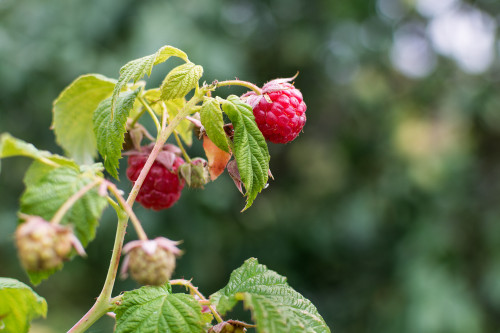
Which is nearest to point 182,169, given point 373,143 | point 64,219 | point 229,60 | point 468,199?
point 64,219

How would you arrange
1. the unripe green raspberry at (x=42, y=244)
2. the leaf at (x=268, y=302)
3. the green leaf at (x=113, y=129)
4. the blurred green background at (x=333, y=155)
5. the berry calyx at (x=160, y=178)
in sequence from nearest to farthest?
the unripe green raspberry at (x=42, y=244) < the leaf at (x=268, y=302) < the green leaf at (x=113, y=129) < the berry calyx at (x=160, y=178) < the blurred green background at (x=333, y=155)

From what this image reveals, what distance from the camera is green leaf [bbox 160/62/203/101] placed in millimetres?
664

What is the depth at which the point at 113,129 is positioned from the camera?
2.30ft

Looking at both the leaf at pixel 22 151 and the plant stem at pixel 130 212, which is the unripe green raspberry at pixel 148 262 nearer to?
the plant stem at pixel 130 212

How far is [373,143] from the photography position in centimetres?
369

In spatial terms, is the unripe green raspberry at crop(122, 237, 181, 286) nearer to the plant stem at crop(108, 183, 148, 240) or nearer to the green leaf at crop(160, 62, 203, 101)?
the plant stem at crop(108, 183, 148, 240)

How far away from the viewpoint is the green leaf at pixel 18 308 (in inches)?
26.5

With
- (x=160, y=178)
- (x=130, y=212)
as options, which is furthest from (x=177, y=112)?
(x=130, y=212)

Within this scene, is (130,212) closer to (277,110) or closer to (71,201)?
(71,201)

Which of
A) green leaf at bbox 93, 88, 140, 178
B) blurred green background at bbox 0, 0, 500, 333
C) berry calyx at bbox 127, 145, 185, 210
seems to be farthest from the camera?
blurred green background at bbox 0, 0, 500, 333

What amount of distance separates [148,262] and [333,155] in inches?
134

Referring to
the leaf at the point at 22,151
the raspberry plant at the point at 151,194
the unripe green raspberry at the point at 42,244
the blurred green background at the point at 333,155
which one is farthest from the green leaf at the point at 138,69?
the blurred green background at the point at 333,155

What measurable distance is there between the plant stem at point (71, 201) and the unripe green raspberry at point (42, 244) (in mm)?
11

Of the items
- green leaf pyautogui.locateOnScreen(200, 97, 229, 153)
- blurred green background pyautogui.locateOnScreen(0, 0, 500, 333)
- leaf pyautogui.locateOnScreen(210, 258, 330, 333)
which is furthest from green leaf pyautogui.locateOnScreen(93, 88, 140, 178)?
blurred green background pyautogui.locateOnScreen(0, 0, 500, 333)
